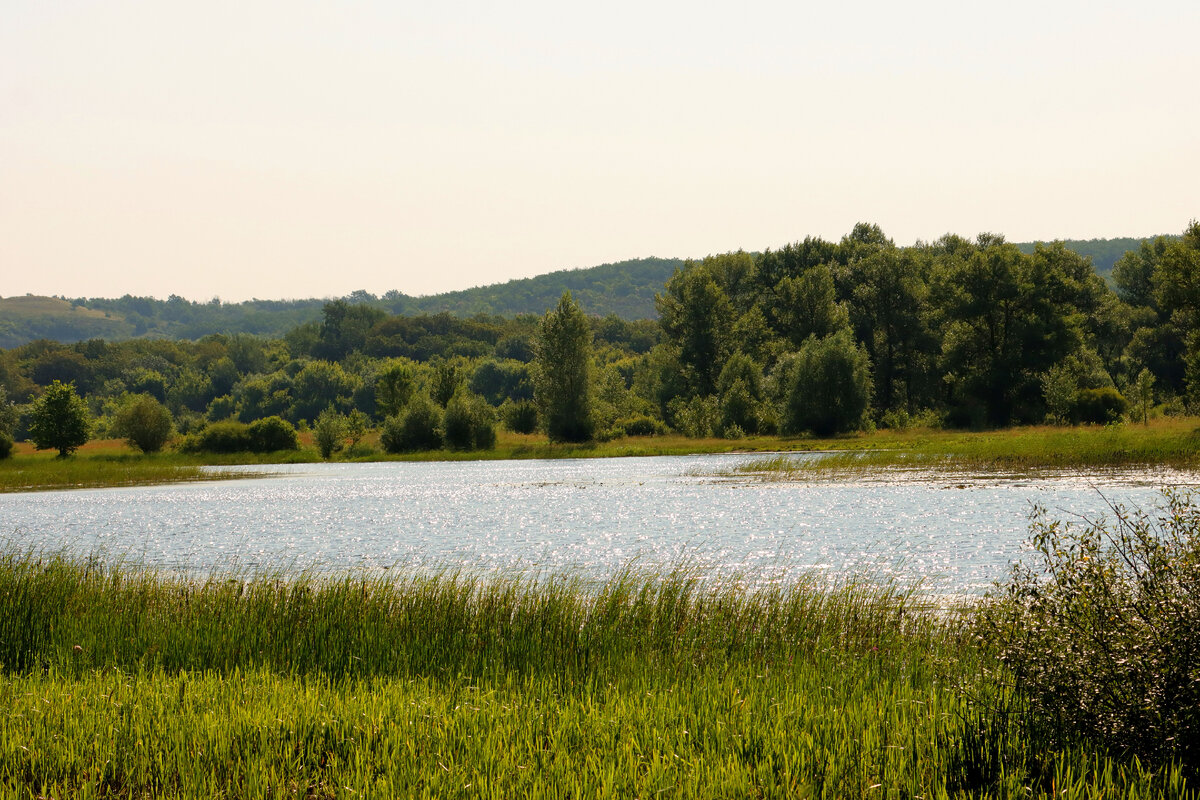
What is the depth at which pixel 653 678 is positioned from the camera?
10.4 metres

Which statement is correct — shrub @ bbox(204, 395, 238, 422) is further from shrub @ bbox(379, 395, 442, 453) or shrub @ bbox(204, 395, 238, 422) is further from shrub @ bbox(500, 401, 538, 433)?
shrub @ bbox(500, 401, 538, 433)

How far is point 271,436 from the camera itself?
92.0 meters

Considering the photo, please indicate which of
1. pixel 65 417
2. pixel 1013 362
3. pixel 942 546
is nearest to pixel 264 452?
pixel 65 417

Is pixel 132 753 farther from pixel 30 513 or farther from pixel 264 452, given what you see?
pixel 264 452

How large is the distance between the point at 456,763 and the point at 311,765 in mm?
1226

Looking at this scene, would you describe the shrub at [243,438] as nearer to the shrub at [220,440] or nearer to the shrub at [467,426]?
the shrub at [220,440]

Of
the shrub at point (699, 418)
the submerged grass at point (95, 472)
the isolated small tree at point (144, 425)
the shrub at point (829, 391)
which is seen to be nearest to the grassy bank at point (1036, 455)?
the shrub at point (829, 391)

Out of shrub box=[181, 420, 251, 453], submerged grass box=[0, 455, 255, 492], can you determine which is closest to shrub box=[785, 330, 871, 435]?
submerged grass box=[0, 455, 255, 492]

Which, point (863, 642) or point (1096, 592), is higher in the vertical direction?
point (1096, 592)

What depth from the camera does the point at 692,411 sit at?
87875 mm

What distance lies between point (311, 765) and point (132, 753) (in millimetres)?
1483

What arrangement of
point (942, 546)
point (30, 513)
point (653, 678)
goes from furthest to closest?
point (30, 513) < point (942, 546) < point (653, 678)

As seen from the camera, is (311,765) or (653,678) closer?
(311,765)

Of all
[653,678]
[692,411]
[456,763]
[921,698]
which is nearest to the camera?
[456,763]
